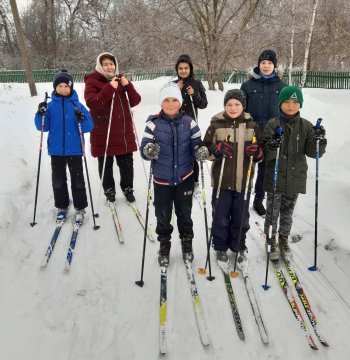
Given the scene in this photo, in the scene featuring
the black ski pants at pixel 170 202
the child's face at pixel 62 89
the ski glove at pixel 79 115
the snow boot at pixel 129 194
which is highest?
the child's face at pixel 62 89

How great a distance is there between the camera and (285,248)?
13.1 ft

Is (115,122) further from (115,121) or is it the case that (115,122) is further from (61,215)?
(61,215)

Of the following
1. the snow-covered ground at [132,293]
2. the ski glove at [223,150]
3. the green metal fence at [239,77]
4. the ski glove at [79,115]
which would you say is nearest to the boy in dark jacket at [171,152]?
the ski glove at [223,150]

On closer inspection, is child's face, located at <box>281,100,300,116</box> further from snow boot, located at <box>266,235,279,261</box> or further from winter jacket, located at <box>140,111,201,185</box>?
snow boot, located at <box>266,235,279,261</box>

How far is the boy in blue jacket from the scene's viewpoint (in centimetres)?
450

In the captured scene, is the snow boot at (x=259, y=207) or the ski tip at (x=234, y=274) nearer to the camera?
the ski tip at (x=234, y=274)

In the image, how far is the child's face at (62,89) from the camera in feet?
14.7

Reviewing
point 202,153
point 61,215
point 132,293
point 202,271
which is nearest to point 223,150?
point 202,153

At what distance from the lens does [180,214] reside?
3840 millimetres

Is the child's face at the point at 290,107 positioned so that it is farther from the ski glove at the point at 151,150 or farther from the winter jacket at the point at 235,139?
the ski glove at the point at 151,150

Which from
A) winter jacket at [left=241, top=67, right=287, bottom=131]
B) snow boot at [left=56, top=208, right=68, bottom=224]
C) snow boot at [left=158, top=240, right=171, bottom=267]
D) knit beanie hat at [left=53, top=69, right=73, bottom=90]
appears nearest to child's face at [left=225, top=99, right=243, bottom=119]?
winter jacket at [left=241, top=67, right=287, bottom=131]

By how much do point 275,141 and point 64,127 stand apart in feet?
9.66

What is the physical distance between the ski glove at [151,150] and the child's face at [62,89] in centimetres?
188

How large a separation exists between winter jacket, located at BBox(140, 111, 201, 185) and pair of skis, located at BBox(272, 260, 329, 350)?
5.13ft
